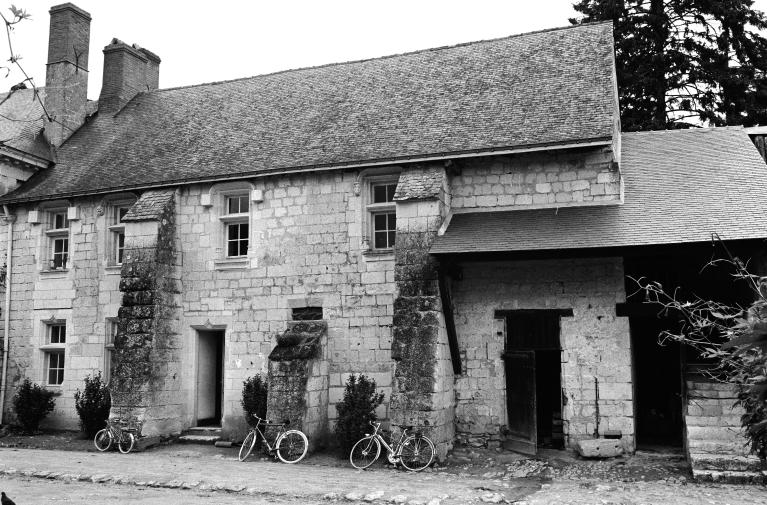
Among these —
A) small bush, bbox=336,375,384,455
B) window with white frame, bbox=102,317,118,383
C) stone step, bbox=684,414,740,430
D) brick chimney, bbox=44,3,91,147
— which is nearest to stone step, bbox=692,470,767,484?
stone step, bbox=684,414,740,430

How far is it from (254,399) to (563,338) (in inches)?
226

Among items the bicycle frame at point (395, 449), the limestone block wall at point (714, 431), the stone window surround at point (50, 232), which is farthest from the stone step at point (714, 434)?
the stone window surround at point (50, 232)

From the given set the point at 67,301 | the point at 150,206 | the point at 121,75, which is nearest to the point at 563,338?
the point at 150,206

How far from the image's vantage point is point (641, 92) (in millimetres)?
21000

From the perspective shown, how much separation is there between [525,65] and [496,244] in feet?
17.1

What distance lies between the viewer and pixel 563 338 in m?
12.2

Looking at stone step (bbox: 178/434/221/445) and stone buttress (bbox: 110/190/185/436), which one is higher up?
stone buttress (bbox: 110/190/185/436)

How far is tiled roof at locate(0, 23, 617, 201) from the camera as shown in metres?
13.3

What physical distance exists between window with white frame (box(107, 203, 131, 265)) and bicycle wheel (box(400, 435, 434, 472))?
7.93 m

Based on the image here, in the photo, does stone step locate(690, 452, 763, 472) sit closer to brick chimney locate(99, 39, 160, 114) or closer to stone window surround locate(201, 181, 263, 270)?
stone window surround locate(201, 181, 263, 270)

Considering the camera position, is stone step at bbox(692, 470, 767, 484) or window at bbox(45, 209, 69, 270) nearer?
stone step at bbox(692, 470, 767, 484)

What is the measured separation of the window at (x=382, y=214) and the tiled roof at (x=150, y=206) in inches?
167

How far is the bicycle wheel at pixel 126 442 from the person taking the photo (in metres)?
13.4

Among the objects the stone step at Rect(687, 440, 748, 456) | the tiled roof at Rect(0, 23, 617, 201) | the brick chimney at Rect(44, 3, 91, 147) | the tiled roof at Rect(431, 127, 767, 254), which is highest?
the brick chimney at Rect(44, 3, 91, 147)
